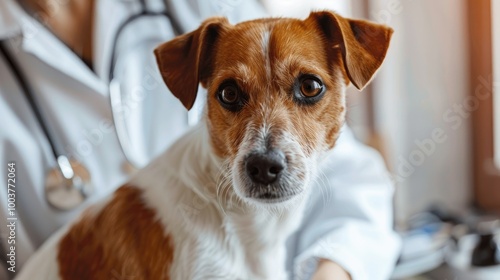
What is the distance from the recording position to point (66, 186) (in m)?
1.24

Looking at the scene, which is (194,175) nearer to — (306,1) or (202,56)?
(202,56)

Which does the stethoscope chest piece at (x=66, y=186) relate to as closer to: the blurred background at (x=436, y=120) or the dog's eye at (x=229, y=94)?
the dog's eye at (x=229, y=94)

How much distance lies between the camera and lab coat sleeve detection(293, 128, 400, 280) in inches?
43.9

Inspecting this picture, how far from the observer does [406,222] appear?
76.5 inches

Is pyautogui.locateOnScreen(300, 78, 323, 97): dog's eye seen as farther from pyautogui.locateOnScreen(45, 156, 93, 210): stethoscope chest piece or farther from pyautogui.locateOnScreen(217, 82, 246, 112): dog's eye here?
pyautogui.locateOnScreen(45, 156, 93, 210): stethoscope chest piece

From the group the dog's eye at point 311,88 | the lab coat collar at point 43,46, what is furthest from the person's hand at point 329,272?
the lab coat collar at point 43,46

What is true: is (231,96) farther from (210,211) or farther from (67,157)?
(67,157)

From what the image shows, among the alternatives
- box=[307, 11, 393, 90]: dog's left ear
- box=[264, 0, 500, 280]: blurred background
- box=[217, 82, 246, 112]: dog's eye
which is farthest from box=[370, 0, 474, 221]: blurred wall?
box=[217, 82, 246, 112]: dog's eye

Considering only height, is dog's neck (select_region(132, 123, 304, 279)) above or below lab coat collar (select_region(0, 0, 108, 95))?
below

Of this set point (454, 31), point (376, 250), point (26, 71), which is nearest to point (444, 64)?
point (454, 31)

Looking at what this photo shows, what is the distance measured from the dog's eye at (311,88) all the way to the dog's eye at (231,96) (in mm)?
104

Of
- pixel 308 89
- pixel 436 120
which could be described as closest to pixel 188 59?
pixel 308 89

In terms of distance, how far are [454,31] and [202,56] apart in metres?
1.06

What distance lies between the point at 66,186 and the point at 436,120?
1.21 meters
